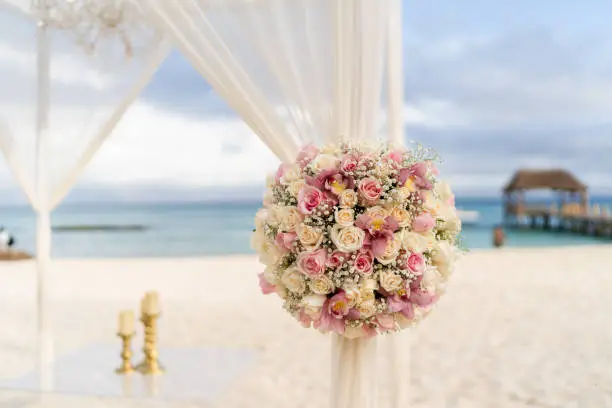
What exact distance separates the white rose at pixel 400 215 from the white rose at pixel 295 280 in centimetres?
22

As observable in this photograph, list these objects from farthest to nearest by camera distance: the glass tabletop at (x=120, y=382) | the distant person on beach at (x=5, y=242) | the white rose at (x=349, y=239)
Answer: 1. the distant person on beach at (x=5, y=242)
2. the glass tabletop at (x=120, y=382)
3. the white rose at (x=349, y=239)

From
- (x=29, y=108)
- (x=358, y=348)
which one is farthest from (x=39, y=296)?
(x=358, y=348)

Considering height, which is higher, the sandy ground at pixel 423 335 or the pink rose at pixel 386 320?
the pink rose at pixel 386 320

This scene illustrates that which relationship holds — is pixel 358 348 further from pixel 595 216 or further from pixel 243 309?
pixel 595 216

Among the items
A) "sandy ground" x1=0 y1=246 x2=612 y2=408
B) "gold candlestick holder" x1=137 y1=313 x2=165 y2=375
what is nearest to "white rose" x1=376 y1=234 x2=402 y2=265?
"sandy ground" x1=0 y1=246 x2=612 y2=408

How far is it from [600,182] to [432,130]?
18.4 feet

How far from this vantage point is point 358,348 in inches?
57.9

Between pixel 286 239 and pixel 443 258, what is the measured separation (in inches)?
12.7

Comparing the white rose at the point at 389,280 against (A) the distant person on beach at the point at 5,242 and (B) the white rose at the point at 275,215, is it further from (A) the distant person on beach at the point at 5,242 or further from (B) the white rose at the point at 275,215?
(A) the distant person on beach at the point at 5,242

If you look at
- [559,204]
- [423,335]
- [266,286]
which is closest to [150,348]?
[266,286]

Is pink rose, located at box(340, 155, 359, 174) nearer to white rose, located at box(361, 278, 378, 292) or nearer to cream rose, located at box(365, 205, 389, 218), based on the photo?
cream rose, located at box(365, 205, 389, 218)

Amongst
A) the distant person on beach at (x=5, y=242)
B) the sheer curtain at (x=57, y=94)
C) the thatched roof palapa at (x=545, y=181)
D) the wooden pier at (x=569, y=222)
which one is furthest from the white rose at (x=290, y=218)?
the thatched roof palapa at (x=545, y=181)

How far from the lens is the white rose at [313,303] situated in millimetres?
1308

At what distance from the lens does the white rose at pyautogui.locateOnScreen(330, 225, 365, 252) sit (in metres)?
1.28
